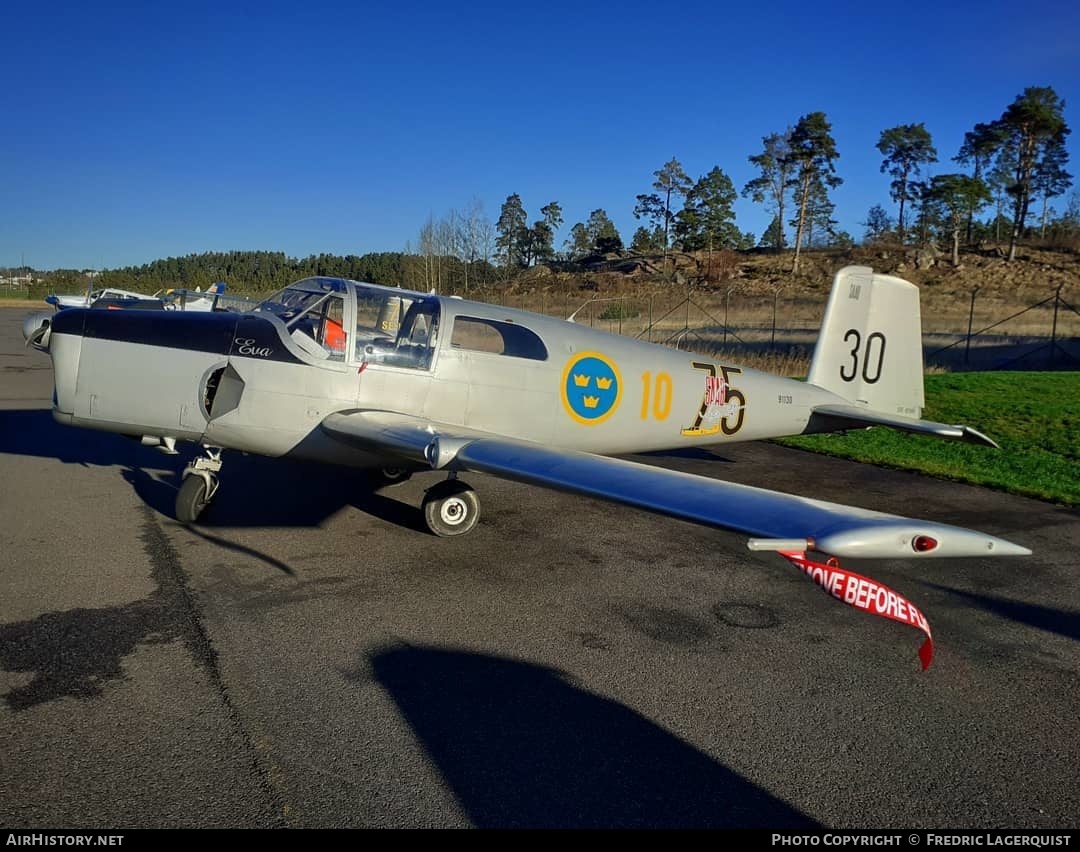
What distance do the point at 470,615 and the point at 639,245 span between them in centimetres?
9259

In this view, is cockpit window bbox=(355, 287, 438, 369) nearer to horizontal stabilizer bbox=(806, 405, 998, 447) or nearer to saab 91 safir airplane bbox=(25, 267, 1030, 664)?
saab 91 safir airplane bbox=(25, 267, 1030, 664)

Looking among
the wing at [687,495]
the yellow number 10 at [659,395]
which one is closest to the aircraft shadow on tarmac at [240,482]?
the wing at [687,495]

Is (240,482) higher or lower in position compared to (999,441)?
lower

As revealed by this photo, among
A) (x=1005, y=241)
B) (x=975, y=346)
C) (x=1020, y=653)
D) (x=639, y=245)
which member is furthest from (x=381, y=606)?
(x=639, y=245)

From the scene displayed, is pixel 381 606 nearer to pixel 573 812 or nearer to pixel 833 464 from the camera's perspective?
pixel 573 812

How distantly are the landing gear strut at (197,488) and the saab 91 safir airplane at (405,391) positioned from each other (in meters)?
0.01

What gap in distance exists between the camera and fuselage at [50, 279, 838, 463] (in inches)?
252

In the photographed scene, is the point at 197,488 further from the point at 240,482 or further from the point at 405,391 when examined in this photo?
the point at 405,391

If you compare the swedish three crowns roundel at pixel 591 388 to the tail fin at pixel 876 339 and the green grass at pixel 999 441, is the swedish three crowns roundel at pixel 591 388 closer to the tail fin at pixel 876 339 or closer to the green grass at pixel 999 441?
the tail fin at pixel 876 339

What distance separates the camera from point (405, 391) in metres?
6.98

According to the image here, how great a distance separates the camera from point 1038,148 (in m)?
68.3

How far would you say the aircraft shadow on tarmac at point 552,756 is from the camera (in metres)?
2.97

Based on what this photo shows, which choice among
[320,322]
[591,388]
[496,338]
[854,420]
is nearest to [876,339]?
[854,420]

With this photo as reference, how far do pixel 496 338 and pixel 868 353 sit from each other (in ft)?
14.7
